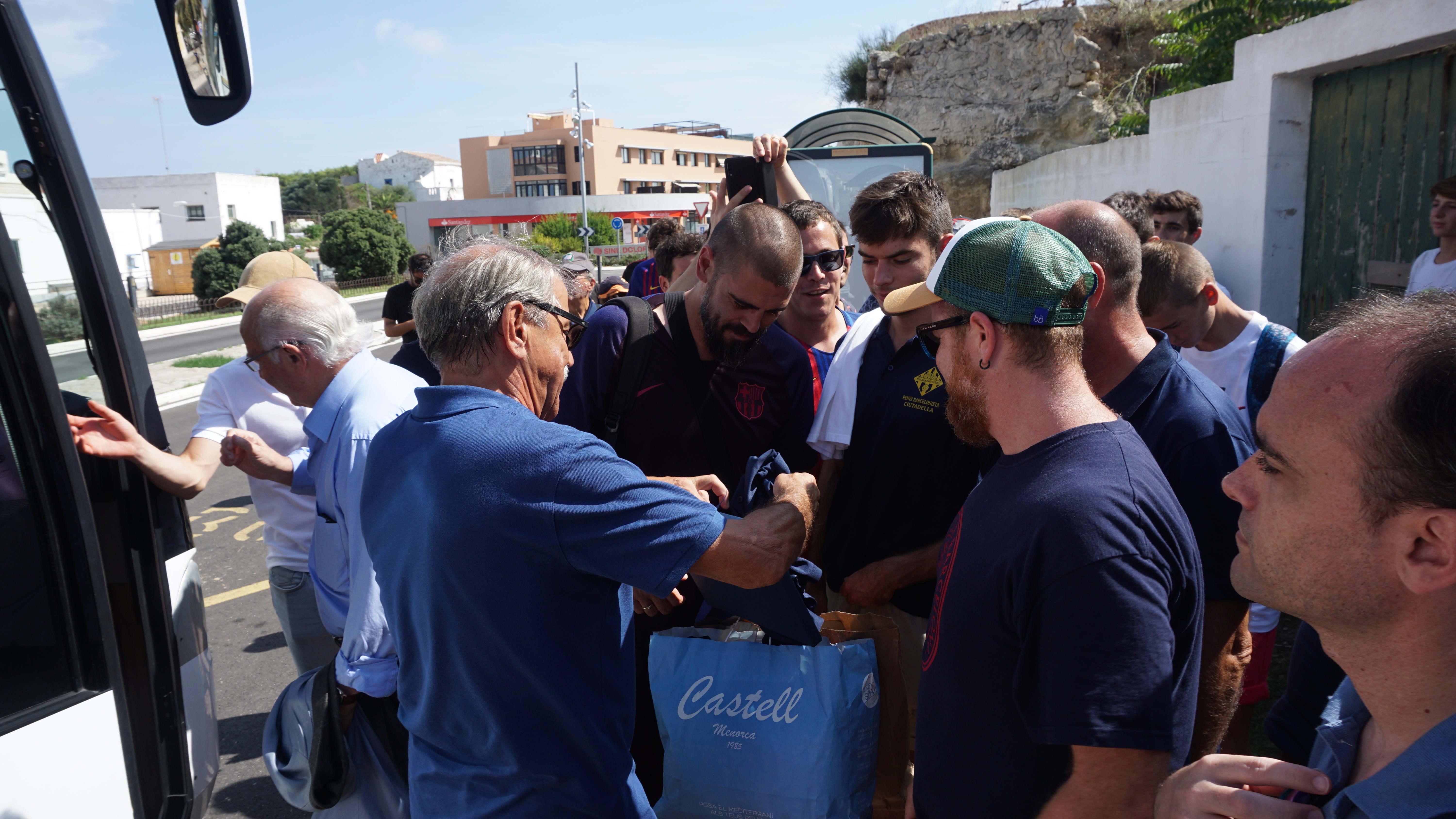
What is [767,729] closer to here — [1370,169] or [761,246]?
[761,246]

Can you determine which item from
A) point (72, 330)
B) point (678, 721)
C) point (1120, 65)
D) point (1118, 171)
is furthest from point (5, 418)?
point (1120, 65)

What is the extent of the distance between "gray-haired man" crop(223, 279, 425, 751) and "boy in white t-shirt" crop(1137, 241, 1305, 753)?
280 centimetres

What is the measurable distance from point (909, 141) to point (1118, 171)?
2.60 metres

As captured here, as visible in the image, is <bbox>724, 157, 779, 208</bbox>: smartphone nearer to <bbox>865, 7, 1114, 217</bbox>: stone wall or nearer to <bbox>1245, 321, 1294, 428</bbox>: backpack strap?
<bbox>1245, 321, 1294, 428</bbox>: backpack strap

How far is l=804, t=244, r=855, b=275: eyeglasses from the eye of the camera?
3523mm

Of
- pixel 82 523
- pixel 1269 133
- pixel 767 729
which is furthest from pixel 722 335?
pixel 1269 133

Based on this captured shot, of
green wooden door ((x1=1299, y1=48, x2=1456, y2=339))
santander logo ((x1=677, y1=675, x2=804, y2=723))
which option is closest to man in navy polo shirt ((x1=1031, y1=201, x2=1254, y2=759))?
santander logo ((x1=677, y1=675, x2=804, y2=723))

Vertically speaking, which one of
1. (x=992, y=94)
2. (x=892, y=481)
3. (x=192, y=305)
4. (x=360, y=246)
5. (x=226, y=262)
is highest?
(x=992, y=94)

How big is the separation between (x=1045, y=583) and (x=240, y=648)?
4.84 m

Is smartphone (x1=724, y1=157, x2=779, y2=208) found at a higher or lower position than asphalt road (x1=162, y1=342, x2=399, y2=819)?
higher

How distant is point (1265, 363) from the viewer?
3553 millimetres

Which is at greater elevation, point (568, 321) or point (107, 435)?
point (568, 321)

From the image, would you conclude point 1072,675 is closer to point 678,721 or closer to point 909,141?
point 678,721

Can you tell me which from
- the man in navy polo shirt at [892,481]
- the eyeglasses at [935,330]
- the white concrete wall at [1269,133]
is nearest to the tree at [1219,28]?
the white concrete wall at [1269,133]
